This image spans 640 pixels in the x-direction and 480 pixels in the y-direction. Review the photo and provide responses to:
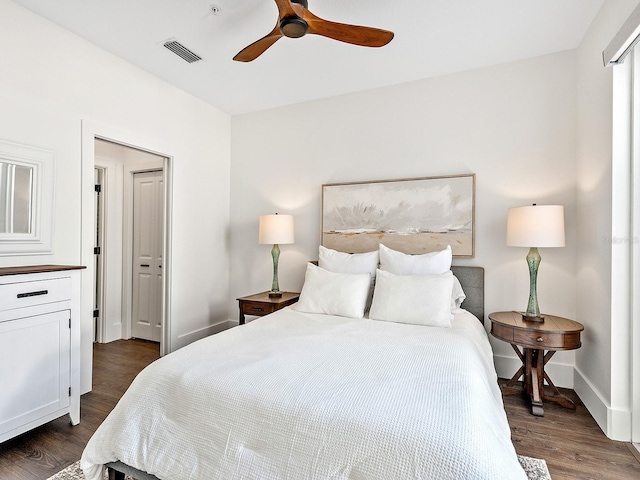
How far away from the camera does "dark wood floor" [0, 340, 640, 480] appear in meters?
1.87

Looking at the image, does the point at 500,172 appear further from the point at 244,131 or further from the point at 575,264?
the point at 244,131

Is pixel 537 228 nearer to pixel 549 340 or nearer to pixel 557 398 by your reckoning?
pixel 549 340

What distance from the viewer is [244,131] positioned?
433 cm

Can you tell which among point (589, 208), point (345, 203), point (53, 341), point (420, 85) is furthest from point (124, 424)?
point (420, 85)

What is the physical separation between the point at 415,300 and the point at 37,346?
244 centimetres

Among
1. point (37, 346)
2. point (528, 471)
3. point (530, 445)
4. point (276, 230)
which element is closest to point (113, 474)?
point (37, 346)

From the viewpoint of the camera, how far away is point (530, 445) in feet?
6.89

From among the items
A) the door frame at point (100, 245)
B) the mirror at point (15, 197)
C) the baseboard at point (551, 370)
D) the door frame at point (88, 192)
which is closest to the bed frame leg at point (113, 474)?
the door frame at point (88, 192)

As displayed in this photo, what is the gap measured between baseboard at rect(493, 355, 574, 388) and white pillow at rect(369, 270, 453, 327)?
104 cm

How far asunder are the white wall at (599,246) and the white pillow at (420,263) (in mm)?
990

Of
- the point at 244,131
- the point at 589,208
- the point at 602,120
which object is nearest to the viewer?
the point at 602,120

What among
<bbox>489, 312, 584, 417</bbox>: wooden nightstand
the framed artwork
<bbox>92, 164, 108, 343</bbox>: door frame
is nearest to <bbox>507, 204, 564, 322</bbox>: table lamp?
<bbox>489, 312, 584, 417</bbox>: wooden nightstand

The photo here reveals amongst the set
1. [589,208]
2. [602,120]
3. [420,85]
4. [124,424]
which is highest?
[420,85]

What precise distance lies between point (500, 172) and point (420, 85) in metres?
1.14
